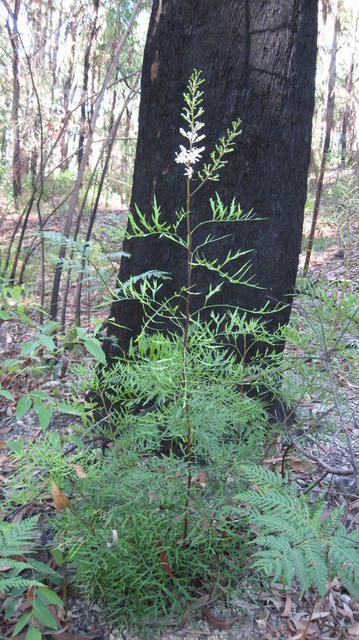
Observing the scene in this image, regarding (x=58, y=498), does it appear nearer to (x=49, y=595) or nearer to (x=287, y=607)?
(x=49, y=595)

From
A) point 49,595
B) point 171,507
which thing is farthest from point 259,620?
point 49,595

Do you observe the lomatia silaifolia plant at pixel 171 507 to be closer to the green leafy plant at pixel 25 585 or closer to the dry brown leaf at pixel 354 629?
the green leafy plant at pixel 25 585

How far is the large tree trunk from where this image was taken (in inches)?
84.3

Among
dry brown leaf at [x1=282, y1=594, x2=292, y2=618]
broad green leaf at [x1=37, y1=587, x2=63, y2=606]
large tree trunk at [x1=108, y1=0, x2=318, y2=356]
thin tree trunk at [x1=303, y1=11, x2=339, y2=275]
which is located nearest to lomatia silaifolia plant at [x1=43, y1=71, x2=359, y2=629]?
broad green leaf at [x1=37, y1=587, x2=63, y2=606]

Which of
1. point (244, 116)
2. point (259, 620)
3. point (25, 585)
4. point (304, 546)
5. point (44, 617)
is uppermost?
point (244, 116)

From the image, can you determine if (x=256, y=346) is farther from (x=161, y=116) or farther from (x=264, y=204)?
(x=161, y=116)

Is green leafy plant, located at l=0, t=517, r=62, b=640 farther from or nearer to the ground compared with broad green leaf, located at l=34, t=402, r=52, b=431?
nearer to the ground

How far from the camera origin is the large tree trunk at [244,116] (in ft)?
7.02

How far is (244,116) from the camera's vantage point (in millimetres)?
2150

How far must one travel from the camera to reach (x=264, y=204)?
221 centimetres

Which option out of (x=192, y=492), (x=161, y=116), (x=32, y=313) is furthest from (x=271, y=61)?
(x=32, y=313)

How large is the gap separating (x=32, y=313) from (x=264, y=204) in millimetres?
4233

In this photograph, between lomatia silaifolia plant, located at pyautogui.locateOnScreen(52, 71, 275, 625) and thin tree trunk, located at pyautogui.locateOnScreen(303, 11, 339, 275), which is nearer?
lomatia silaifolia plant, located at pyautogui.locateOnScreen(52, 71, 275, 625)

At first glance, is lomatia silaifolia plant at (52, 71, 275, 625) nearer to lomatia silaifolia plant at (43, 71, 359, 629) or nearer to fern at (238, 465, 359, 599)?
lomatia silaifolia plant at (43, 71, 359, 629)
